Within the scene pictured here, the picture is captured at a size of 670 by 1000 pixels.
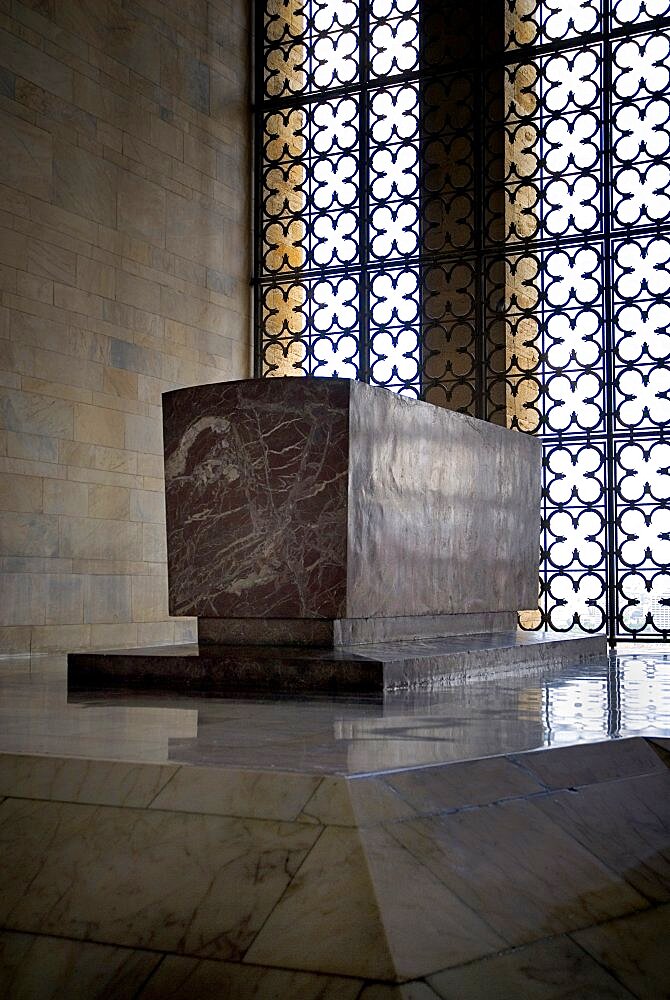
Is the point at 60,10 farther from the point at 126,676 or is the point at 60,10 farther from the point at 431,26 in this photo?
the point at 126,676

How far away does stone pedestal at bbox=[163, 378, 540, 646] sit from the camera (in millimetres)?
5918

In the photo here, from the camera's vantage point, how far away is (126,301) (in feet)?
34.3

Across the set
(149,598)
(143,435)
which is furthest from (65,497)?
(149,598)

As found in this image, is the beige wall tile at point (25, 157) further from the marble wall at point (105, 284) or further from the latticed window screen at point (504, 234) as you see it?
the latticed window screen at point (504, 234)

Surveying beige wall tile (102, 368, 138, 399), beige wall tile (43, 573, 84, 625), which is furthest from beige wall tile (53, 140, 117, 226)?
beige wall tile (43, 573, 84, 625)

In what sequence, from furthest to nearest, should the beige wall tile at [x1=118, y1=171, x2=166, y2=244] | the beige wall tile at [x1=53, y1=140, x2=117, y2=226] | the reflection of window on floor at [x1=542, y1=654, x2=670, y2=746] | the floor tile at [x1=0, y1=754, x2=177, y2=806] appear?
the beige wall tile at [x1=118, y1=171, x2=166, y2=244] → the beige wall tile at [x1=53, y1=140, x2=117, y2=226] → the reflection of window on floor at [x1=542, y1=654, x2=670, y2=746] → the floor tile at [x1=0, y1=754, x2=177, y2=806]

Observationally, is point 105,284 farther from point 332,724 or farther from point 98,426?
point 332,724

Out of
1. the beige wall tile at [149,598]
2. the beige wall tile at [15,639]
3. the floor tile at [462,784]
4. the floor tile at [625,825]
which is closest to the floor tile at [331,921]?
the floor tile at [462,784]

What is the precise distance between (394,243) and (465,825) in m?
9.19

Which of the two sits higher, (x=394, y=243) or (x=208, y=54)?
(x=208, y=54)

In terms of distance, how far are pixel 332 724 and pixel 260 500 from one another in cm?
214

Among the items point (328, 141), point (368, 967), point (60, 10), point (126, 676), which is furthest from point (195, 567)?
point (328, 141)

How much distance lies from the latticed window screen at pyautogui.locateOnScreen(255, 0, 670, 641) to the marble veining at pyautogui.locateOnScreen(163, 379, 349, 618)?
4.98 meters

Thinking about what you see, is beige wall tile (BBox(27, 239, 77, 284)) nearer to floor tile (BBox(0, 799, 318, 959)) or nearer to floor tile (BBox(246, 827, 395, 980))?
floor tile (BBox(0, 799, 318, 959))
